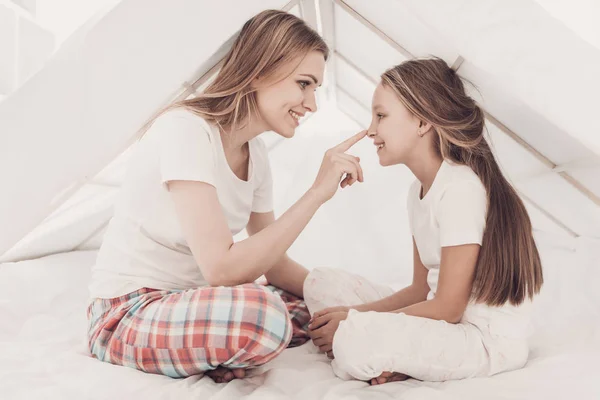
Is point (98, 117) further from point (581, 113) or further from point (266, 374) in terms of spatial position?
point (581, 113)

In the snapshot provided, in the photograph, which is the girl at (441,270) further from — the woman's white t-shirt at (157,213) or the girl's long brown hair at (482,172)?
the woman's white t-shirt at (157,213)

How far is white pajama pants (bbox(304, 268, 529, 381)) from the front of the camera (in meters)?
1.07

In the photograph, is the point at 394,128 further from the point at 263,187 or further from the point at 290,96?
the point at 263,187

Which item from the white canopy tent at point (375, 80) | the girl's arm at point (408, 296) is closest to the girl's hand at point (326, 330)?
the girl's arm at point (408, 296)

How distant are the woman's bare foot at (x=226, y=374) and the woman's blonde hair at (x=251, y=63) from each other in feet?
1.98

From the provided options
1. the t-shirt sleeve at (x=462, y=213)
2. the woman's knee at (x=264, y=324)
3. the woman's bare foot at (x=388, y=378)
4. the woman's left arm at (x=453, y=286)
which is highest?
the t-shirt sleeve at (x=462, y=213)

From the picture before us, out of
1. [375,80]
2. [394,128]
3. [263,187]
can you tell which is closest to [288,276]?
[263,187]

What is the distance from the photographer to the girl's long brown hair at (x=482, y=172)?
118 cm

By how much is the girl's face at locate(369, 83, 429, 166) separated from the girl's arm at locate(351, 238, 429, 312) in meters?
0.28

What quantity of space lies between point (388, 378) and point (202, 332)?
15.5 inches

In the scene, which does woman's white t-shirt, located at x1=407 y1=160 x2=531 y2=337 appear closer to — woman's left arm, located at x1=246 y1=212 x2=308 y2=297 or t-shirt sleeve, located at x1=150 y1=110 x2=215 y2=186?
woman's left arm, located at x1=246 y1=212 x2=308 y2=297

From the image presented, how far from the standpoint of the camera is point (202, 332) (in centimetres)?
103

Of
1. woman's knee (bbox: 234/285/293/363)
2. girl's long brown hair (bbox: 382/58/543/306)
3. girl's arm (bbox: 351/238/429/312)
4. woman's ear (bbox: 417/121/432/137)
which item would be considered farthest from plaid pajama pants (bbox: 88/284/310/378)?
woman's ear (bbox: 417/121/432/137)

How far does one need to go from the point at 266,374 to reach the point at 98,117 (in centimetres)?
74
